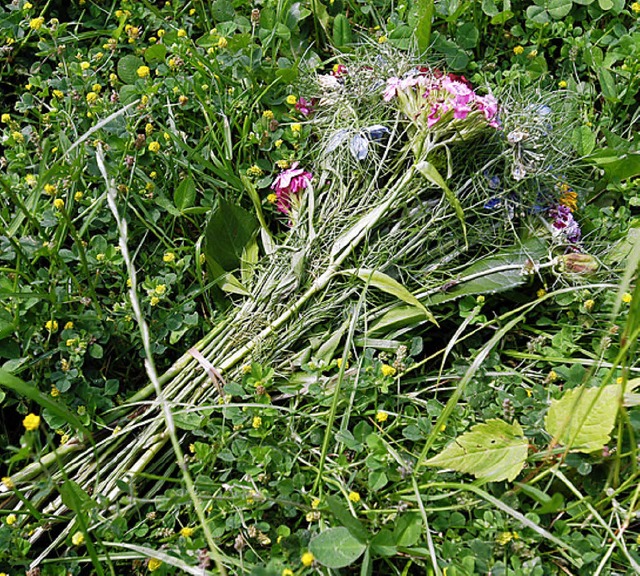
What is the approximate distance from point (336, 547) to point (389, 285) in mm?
570

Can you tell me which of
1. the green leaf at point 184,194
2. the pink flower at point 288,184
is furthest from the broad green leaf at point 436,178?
the green leaf at point 184,194

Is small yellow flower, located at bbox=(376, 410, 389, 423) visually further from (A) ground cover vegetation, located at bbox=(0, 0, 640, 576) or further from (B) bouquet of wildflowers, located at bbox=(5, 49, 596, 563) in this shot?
(B) bouquet of wildflowers, located at bbox=(5, 49, 596, 563)

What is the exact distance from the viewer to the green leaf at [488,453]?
128cm

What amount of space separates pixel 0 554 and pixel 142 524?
25 cm

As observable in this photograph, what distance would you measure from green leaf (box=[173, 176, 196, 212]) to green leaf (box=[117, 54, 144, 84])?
0.41 meters

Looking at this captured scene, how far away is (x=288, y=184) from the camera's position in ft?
5.65

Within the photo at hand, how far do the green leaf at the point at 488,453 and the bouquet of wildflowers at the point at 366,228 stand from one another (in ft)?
0.95

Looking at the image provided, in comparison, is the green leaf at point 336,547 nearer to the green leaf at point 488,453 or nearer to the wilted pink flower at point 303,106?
the green leaf at point 488,453

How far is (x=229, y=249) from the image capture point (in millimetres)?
1693

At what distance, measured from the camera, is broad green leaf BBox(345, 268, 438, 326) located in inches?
58.8

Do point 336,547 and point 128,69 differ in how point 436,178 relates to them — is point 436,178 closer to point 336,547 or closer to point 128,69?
point 336,547

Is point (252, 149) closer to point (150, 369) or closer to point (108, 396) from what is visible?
point (108, 396)

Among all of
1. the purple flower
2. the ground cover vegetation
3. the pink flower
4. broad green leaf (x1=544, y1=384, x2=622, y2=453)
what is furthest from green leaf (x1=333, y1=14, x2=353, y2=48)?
broad green leaf (x1=544, y1=384, x2=622, y2=453)

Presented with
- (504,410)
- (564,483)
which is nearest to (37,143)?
(504,410)
